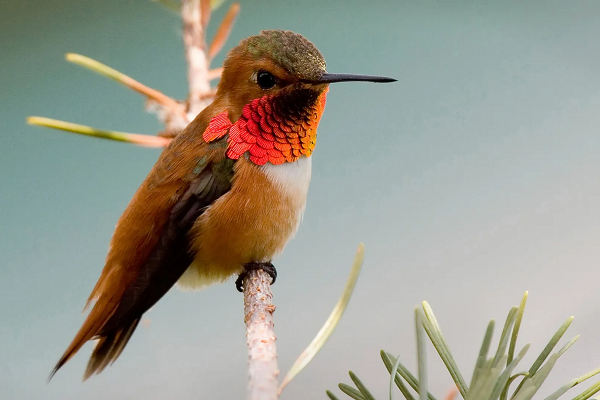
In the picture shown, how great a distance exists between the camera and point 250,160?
83cm

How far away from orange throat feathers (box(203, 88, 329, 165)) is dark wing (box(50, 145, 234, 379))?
0.03 metres

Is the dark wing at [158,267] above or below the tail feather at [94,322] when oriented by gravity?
above

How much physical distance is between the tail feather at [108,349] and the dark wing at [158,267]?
33mm

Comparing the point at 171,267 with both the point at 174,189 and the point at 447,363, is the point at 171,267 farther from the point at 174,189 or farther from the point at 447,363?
the point at 447,363

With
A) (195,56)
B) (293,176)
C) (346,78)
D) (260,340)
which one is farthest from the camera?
(195,56)

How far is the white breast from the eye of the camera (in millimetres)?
839

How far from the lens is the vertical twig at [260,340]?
0.51 metres

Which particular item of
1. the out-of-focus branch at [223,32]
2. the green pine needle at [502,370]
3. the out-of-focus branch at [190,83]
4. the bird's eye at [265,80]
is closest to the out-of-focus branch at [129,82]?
the out-of-focus branch at [190,83]

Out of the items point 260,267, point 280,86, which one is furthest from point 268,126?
point 260,267

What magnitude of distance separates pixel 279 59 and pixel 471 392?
1.64 ft

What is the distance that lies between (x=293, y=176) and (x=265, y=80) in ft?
0.48

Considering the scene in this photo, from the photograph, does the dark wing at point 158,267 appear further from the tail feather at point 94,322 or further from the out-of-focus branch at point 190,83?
the out-of-focus branch at point 190,83

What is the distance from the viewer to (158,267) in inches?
31.9

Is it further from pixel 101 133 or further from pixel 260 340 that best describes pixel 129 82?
pixel 260 340
